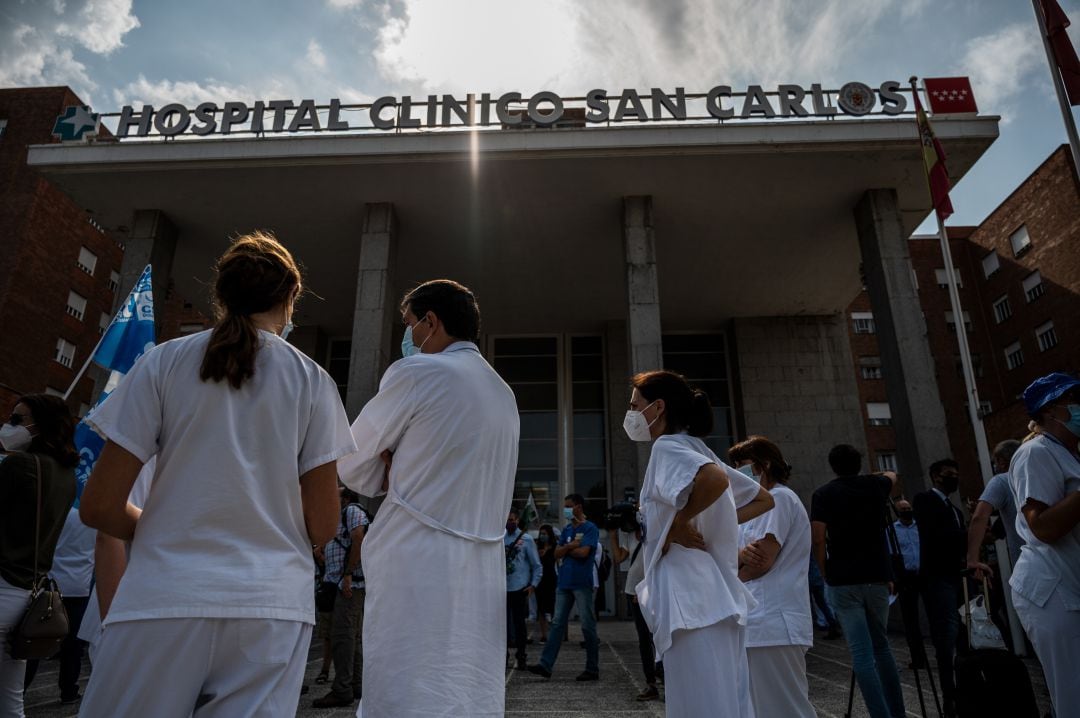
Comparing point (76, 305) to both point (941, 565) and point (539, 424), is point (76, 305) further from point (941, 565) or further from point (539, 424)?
point (941, 565)

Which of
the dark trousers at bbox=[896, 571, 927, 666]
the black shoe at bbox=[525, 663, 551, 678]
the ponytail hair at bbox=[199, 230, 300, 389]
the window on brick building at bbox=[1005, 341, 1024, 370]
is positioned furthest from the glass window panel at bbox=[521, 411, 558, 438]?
the window on brick building at bbox=[1005, 341, 1024, 370]

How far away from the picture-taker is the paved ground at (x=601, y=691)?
5492 mm

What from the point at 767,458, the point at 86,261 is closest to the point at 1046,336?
the point at 767,458

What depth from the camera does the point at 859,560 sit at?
15.6 feet

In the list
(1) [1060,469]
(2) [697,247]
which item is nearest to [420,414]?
(1) [1060,469]

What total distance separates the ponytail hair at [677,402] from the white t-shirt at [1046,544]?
62.2 inches

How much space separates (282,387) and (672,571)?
6.13ft

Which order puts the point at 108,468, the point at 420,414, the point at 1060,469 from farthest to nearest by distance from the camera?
the point at 1060,469 < the point at 420,414 < the point at 108,468

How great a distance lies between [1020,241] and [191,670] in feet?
134

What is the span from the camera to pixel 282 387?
6.00ft

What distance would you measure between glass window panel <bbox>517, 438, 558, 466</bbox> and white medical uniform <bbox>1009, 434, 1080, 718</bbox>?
1644cm

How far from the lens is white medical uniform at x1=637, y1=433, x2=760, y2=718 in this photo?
2.67 meters

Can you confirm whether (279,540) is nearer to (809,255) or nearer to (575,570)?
(575,570)

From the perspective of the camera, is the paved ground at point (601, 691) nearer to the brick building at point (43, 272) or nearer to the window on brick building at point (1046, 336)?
the brick building at point (43, 272)
